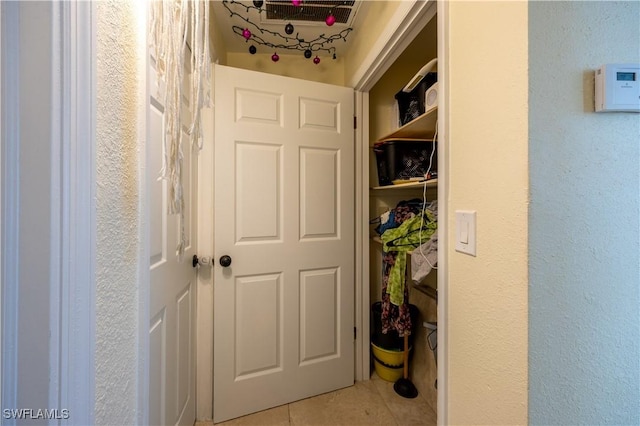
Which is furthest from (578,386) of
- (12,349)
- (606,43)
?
(12,349)

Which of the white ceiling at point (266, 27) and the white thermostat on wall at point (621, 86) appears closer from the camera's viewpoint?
the white thermostat on wall at point (621, 86)

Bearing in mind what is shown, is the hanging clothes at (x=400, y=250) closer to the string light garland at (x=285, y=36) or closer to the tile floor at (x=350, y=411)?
the tile floor at (x=350, y=411)

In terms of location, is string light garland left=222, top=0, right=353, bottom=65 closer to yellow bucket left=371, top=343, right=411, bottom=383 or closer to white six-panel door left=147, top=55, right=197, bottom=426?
white six-panel door left=147, top=55, right=197, bottom=426

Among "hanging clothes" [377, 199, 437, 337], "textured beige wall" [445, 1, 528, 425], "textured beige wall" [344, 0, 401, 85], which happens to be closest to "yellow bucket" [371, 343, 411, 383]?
"hanging clothes" [377, 199, 437, 337]

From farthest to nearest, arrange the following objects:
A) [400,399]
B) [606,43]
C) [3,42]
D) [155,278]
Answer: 1. [400,399]
2. [155,278]
3. [606,43]
4. [3,42]

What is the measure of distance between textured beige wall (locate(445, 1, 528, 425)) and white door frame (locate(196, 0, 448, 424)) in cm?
3

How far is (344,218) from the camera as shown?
1.63m

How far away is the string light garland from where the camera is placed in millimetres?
1456

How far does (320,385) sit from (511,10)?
1838 mm

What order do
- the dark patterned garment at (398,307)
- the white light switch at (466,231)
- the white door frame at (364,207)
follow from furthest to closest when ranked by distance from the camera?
the dark patterned garment at (398,307)
the white door frame at (364,207)
the white light switch at (466,231)

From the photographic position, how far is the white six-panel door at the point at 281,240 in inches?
54.4

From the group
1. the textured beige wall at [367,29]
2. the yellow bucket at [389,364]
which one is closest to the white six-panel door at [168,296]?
the textured beige wall at [367,29]

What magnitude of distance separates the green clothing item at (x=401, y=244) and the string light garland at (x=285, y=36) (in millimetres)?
1199

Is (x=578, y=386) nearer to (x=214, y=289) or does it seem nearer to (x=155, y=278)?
(x=155, y=278)
